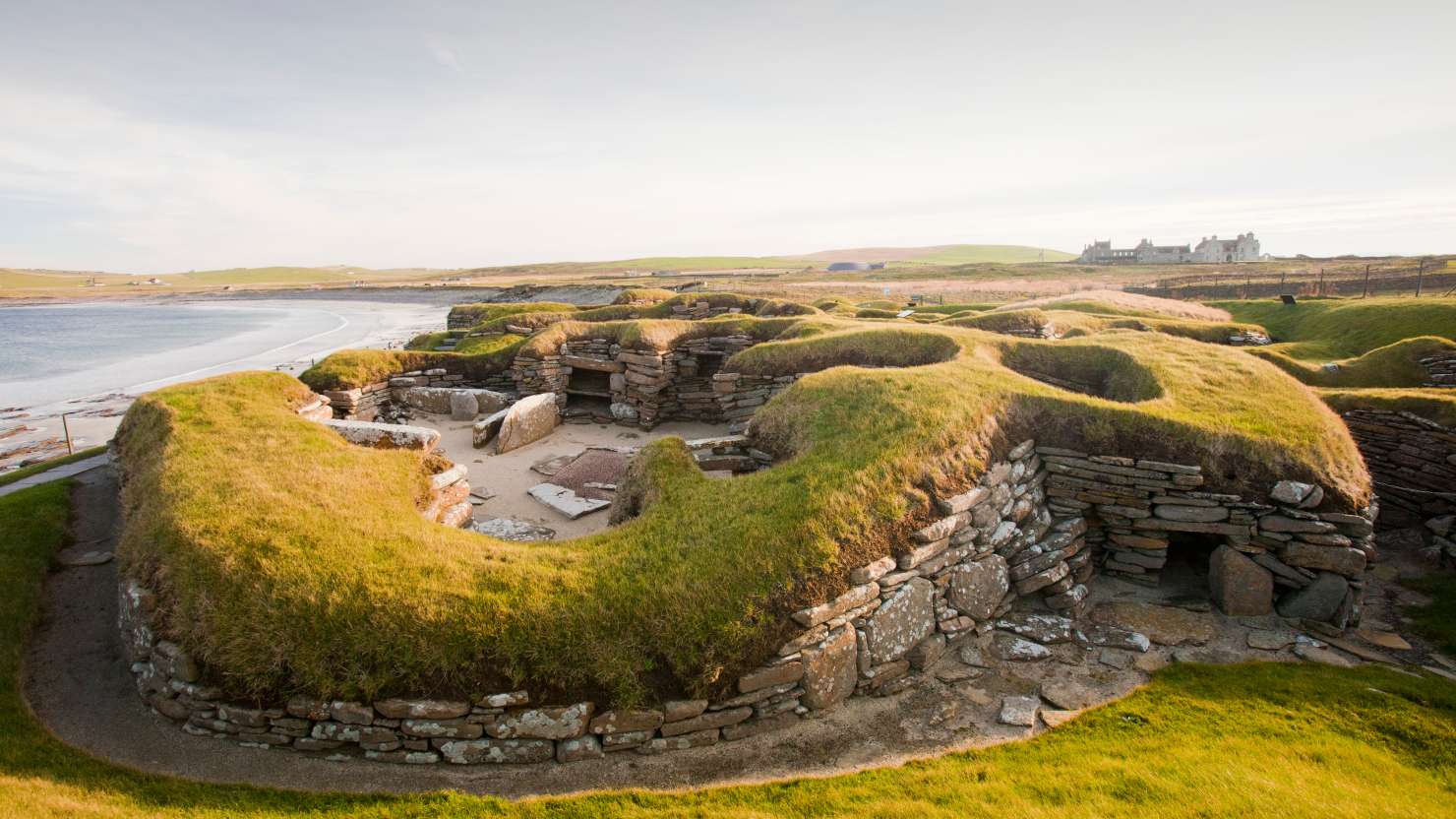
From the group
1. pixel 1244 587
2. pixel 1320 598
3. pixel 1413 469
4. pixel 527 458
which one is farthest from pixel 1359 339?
pixel 527 458

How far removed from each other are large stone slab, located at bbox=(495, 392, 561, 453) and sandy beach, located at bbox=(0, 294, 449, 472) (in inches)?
702

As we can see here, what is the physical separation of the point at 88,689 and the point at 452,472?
5.08 meters

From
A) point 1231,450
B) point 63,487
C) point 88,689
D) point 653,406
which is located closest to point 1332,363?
point 1231,450

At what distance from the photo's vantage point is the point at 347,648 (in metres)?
6.37

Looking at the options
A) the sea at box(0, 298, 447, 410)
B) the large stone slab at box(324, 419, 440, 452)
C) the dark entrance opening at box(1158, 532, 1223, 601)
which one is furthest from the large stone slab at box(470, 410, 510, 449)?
the sea at box(0, 298, 447, 410)

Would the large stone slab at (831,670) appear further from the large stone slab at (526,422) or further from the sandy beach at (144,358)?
the sandy beach at (144,358)

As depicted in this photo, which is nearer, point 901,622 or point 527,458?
point 901,622

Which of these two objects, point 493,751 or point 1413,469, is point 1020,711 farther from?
point 1413,469

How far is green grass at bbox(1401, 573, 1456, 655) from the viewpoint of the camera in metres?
8.42

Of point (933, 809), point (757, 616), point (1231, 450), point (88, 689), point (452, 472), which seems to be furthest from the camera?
point (452, 472)

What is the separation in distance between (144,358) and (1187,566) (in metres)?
62.4

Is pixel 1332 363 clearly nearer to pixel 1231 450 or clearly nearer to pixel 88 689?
pixel 1231 450

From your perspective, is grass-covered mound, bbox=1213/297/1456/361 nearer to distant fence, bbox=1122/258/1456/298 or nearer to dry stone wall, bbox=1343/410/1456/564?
dry stone wall, bbox=1343/410/1456/564

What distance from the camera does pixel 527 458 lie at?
593 inches
